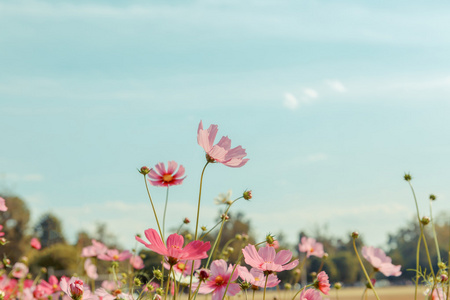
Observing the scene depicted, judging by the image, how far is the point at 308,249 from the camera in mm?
2467

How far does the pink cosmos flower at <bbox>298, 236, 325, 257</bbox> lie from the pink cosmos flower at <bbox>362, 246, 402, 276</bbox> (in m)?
0.63

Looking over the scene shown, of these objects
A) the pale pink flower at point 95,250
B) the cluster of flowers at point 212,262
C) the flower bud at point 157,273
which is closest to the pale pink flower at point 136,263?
the pale pink flower at point 95,250

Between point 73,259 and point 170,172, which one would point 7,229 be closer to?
point 73,259

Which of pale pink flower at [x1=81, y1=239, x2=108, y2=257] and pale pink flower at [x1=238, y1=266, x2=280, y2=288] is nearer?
pale pink flower at [x1=238, y1=266, x2=280, y2=288]

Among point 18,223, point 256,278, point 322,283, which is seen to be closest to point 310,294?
point 322,283

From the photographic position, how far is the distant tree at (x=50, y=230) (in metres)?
27.0

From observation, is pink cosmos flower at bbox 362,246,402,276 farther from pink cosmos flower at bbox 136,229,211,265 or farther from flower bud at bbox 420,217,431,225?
pink cosmos flower at bbox 136,229,211,265

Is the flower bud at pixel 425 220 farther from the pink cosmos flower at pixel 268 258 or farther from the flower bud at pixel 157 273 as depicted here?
the flower bud at pixel 157 273

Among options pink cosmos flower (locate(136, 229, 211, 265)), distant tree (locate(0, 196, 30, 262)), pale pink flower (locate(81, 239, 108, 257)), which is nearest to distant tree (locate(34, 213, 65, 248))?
distant tree (locate(0, 196, 30, 262))

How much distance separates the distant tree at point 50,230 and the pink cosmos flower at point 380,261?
25785mm

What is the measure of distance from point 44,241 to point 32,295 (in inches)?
1119

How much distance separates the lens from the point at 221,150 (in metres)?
1.16

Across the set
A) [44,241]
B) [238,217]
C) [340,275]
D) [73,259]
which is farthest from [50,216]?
[340,275]

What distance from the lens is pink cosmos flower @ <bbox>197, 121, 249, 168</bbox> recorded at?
1152mm
